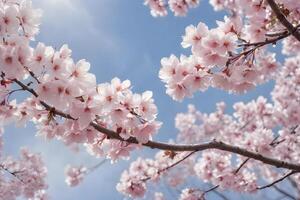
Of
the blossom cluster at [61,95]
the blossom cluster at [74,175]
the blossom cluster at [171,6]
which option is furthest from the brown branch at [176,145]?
the blossom cluster at [74,175]

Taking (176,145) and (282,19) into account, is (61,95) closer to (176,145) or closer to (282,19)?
(176,145)

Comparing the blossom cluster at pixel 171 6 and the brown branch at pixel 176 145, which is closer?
the brown branch at pixel 176 145

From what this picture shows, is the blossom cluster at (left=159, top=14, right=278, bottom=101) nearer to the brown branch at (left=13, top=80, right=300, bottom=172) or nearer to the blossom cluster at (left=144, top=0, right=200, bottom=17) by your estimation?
the brown branch at (left=13, top=80, right=300, bottom=172)

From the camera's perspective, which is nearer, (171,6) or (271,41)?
(271,41)

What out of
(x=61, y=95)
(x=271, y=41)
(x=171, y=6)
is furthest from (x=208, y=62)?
(x=171, y=6)

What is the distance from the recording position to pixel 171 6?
8344 mm

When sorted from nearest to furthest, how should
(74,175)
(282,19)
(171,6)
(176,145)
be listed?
(282,19) → (176,145) → (171,6) → (74,175)

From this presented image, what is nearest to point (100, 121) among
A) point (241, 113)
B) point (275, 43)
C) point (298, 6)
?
point (275, 43)

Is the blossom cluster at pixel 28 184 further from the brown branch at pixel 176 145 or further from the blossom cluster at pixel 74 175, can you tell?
the brown branch at pixel 176 145

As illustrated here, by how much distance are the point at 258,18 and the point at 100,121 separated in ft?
5.98

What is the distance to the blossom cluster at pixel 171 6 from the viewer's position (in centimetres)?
803

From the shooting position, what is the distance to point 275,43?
4.27 m

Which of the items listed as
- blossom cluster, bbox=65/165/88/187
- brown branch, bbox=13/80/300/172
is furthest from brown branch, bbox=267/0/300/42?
blossom cluster, bbox=65/165/88/187

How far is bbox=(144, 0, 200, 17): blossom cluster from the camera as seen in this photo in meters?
8.03
